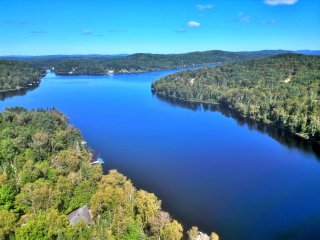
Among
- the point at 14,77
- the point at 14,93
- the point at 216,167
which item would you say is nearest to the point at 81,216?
the point at 216,167

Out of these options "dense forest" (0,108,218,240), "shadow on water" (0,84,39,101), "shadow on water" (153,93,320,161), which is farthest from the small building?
"shadow on water" (0,84,39,101)

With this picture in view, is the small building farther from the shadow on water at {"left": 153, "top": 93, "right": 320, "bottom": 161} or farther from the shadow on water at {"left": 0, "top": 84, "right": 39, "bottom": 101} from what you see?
the shadow on water at {"left": 0, "top": 84, "right": 39, "bottom": 101}

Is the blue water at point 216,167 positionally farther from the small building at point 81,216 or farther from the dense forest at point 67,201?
the small building at point 81,216

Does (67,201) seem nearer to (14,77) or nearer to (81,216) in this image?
(81,216)

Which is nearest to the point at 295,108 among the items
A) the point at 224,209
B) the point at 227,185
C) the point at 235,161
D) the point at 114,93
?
the point at 235,161

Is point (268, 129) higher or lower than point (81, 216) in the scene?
lower

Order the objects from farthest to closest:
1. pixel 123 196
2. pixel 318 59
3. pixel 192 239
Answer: pixel 318 59
pixel 123 196
pixel 192 239

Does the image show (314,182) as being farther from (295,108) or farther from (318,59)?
(318,59)
